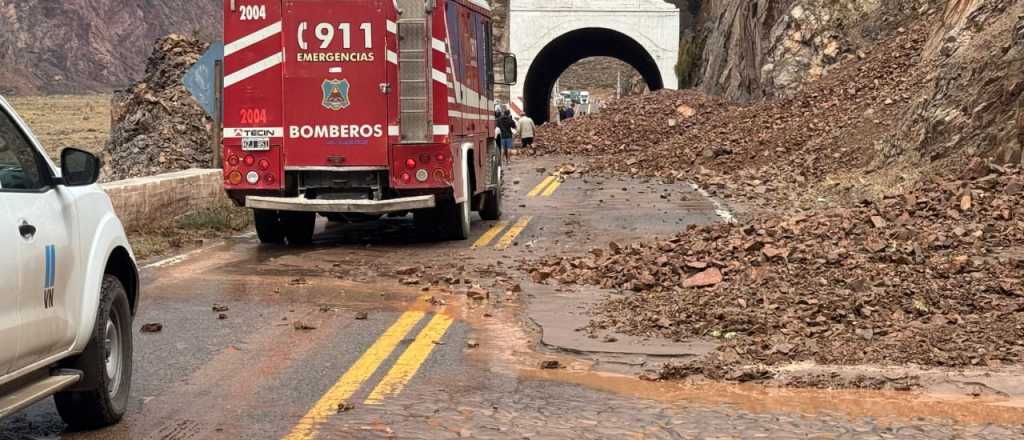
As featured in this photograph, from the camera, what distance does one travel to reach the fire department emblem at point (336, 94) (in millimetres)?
14500

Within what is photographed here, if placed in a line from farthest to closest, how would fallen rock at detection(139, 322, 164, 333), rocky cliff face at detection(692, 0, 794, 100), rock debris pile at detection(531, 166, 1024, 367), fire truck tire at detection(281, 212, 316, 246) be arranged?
rocky cliff face at detection(692, 0, 794, 100) < fire truck tire at detection(281, 212, 316, 246) < fallen rock at detection(139, 322, 164, 333) < rock debris pile at detection(531, 166, 1024, 367)

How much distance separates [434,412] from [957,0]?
23.4 metres

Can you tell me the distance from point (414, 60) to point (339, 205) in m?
1.85

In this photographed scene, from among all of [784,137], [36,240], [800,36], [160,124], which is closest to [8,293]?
[36,240]

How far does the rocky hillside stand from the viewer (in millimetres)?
81750

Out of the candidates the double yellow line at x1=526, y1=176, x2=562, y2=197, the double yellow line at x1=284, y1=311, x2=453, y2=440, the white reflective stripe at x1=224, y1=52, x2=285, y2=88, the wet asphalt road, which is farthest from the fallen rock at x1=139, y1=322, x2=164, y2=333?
the double yellow line at x1=526, y1=176, x2=562, y2=197

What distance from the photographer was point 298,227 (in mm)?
15820

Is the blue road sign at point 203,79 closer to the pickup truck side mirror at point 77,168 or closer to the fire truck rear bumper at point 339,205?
the fire truck rear bumper at point 339,205

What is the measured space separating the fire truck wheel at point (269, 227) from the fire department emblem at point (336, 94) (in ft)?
5.52

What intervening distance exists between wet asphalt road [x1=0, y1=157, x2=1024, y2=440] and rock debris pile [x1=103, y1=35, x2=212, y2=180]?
16.0 meters

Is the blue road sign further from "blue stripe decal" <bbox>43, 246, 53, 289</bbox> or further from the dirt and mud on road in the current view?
"blue stripe decal" <bbox>43, 246, 53, 289</bbox>

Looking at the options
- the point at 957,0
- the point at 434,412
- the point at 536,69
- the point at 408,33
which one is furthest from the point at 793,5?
the point at 434,412

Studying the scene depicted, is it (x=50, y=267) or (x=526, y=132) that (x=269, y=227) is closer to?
(x=50, y=267)

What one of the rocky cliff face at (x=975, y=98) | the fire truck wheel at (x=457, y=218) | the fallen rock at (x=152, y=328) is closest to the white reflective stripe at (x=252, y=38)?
the fire truck wheel at (x=457, y=218)
